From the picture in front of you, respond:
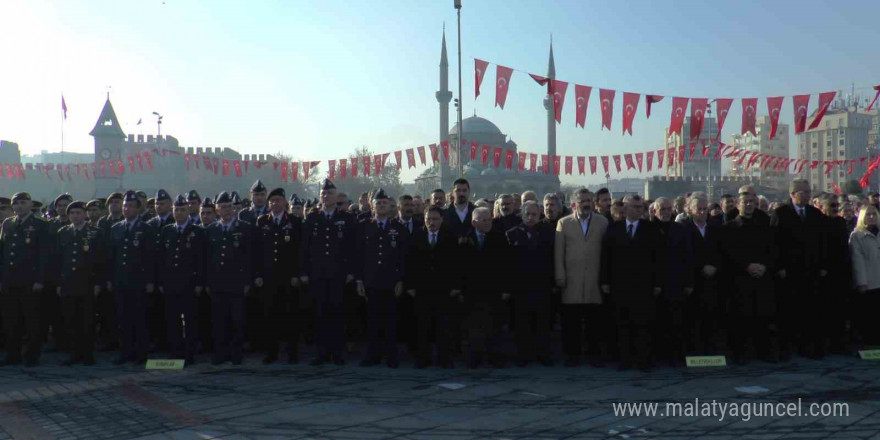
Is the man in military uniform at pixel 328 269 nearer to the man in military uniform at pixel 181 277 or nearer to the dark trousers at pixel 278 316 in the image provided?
the dark trousers at pixel 278 316

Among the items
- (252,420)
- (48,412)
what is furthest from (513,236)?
(48,412)

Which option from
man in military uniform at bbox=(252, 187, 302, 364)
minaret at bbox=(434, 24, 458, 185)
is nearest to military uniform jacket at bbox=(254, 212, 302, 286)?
man in military uniform at bbox=(252, 187, 302, 364)

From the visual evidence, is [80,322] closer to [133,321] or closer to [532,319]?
[133,321]

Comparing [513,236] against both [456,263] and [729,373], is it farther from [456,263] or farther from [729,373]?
[729,373]

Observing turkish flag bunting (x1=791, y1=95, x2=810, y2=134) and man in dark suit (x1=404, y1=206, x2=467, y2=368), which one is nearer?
man in dark suit (x1=404, y1=206, x2=467, y2=368)

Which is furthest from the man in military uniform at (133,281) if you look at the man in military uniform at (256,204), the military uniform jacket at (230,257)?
the man in military uniform at (256,204)

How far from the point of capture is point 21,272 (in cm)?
820

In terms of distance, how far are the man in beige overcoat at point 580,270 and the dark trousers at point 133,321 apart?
16.3ft

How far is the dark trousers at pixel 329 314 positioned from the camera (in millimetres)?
7855

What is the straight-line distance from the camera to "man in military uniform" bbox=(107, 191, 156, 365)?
26.5 feet

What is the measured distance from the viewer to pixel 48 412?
591 cm

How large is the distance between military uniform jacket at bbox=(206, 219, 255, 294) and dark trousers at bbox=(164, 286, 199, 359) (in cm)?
31

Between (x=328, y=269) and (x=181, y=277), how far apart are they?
1.77 m

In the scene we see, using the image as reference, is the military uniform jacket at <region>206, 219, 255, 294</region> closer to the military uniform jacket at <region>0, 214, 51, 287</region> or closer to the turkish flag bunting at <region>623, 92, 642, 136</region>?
the military uniform jacket at <region>0, 214, 51, 287</region>
